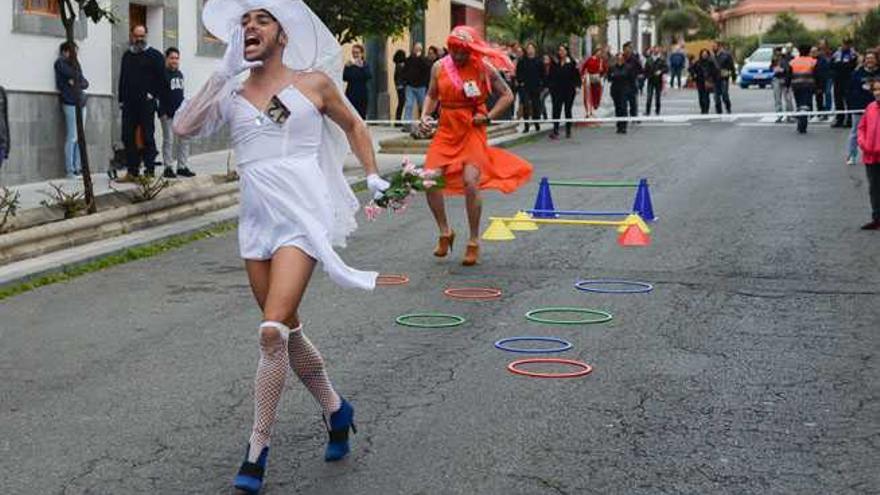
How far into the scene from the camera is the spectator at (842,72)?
102 feet

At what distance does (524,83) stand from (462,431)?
2527cm

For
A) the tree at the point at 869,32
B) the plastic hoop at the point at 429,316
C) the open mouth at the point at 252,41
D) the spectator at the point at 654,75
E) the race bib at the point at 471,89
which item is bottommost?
the plastic hoop at the point at 429,316

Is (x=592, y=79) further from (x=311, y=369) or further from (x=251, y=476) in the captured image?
(x=251, y=476)

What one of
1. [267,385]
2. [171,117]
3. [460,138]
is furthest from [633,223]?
[171,117]

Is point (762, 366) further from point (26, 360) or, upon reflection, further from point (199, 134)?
point (26, 360)

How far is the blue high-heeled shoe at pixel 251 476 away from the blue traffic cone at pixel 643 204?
9423 millimetres

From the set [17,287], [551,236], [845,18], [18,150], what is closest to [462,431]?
[17,287]

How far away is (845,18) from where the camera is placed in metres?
132

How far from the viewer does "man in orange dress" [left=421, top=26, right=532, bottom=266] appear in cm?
1189

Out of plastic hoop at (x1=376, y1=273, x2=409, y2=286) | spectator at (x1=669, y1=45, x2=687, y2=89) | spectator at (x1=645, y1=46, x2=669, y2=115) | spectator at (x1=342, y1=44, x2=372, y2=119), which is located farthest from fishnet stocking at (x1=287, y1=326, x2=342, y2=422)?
spectator at (x1=669, y1=45, x2=687, y2=89)

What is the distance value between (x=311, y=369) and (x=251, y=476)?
60cm

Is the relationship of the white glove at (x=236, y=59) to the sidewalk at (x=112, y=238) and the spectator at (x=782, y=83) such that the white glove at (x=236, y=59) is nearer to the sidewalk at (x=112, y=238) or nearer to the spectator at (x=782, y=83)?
the sidewalk at (x=112, y=238)

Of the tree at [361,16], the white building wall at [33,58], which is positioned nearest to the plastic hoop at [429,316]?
the white building wall at [33,58]

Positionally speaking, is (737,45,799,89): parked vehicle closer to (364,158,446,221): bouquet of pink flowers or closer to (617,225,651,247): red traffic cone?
(617,225,651,247): red traffic cone
